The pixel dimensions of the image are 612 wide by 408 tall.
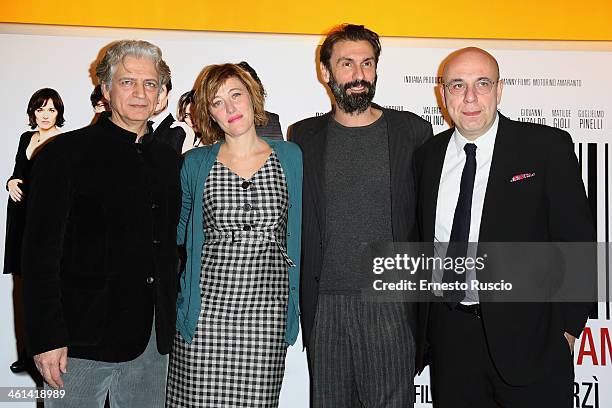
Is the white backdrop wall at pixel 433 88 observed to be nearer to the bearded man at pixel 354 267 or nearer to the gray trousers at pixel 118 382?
the bearded man at pixel 354 267

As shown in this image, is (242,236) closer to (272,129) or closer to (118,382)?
(118,382)

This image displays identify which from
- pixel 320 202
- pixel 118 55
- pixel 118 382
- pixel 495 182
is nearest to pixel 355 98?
pixel 320 202

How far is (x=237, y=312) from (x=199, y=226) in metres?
0.41

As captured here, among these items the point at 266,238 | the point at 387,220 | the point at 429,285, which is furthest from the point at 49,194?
the point at 429,285

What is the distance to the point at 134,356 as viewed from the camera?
2277 millimetres

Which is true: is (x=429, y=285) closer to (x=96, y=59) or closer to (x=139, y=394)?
(x=139, y=394)

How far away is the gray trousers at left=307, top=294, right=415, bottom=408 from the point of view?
2631 millimetres

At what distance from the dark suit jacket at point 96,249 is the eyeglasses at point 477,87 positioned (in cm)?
131

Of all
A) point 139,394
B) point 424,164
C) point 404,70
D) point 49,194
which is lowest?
point 139,394

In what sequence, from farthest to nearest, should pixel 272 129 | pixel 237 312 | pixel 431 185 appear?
pixel 272 129, pixel 431 185, pixel 237 312

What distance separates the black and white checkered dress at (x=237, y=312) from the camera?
8.00ft

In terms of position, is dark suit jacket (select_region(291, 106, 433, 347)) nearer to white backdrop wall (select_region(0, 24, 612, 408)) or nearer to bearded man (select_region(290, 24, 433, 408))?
bearded man (select_region(290, 24, 433, 408))

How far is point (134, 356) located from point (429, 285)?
128 centimetres

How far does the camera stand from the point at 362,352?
2.65m
